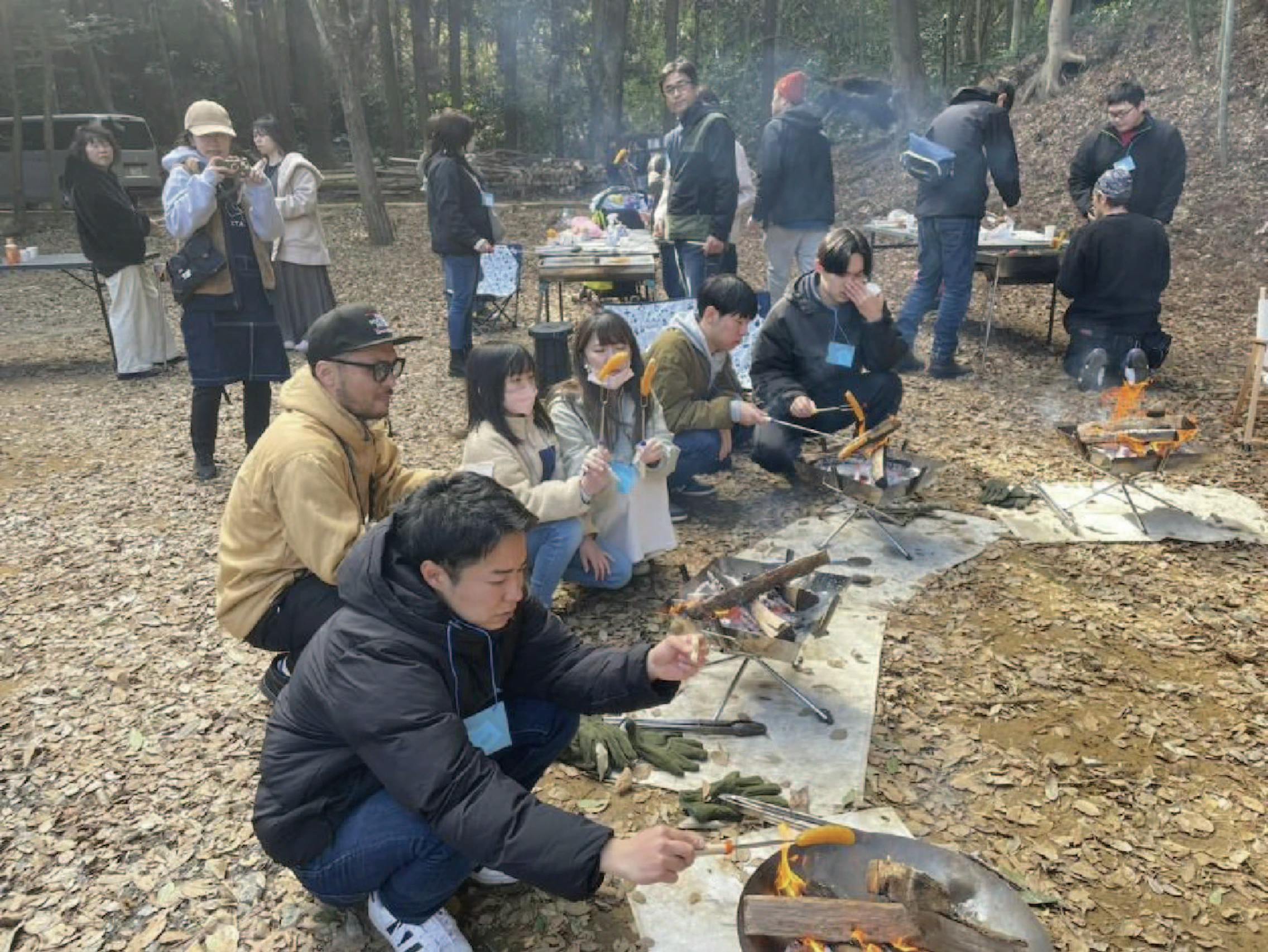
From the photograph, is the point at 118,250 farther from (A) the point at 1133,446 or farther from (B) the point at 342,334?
(A) the point at 1133,446

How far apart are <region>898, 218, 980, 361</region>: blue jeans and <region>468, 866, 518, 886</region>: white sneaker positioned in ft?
20.1

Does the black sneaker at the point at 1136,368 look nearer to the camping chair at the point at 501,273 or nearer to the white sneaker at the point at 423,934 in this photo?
the white sneaker at the point at 423,934

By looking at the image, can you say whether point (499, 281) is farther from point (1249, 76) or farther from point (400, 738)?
point (1249, 76)

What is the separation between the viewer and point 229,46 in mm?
23000

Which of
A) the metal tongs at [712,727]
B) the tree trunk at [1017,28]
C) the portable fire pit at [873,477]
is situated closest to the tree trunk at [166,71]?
the tree trunk at [1017,28]

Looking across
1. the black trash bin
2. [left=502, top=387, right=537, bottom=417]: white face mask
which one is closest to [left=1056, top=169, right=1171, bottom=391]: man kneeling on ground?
the black trash bin

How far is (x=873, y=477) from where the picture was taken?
4.77 metres

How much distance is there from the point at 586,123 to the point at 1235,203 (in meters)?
16.6

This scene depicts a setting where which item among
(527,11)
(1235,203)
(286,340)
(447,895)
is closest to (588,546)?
(447,895)

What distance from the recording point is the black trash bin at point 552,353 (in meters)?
7.27

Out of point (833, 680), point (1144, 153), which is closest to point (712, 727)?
point (833, 680)

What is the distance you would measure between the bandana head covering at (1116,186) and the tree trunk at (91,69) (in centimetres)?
2123

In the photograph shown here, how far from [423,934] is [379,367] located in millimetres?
1868

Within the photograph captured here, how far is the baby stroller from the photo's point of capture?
952cm
